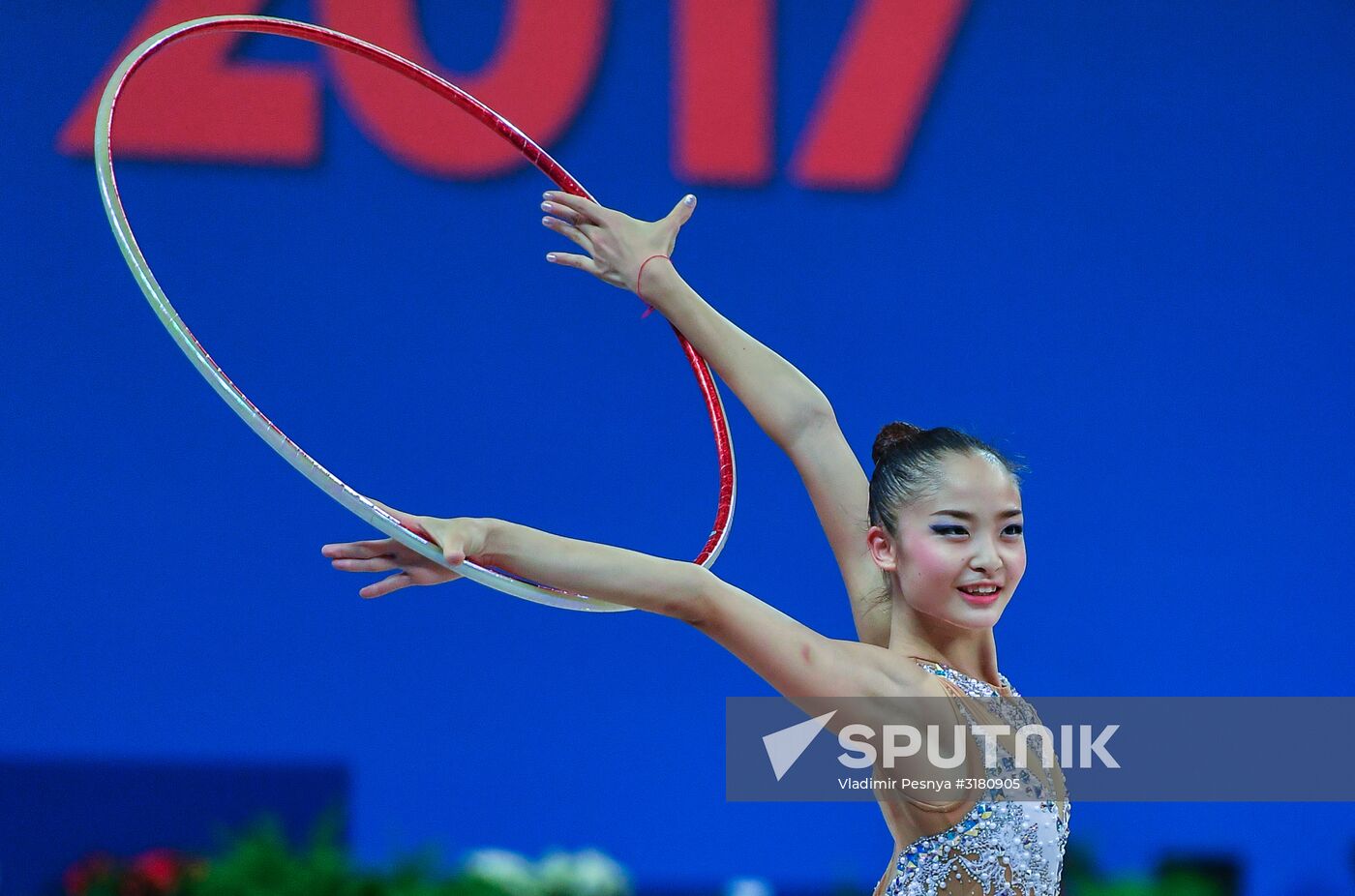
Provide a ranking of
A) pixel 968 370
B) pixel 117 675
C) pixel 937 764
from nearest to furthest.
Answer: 1. pixel 937 764
2. pixel 117 675
3. pixel 968 370

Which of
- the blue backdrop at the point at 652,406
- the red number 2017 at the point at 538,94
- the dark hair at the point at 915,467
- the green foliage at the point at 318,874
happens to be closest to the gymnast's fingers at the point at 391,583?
the dark hair at the point at 915,467

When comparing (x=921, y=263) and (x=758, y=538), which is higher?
(x=921, y=263)

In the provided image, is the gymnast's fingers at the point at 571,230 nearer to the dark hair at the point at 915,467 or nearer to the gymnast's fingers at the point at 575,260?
the gymnast's fingers at the point at 575,260

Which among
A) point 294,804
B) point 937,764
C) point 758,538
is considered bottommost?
point 937,764

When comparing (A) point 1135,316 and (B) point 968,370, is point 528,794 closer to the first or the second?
(B) point 968,370

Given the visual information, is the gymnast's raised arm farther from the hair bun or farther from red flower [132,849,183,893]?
red flower [132,849,183,893]

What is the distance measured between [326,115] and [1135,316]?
2350 millimetres

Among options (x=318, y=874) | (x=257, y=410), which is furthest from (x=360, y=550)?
(x=318, y=874)

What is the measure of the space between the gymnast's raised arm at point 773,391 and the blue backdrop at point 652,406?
1705mm

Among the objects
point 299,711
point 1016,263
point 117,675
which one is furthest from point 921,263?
point 117,675

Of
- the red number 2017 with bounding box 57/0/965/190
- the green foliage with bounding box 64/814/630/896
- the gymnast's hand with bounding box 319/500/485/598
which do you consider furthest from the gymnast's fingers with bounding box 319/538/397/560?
the red number 2017 with bounding box 57/0/965/190

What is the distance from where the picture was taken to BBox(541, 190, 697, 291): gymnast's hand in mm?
2354

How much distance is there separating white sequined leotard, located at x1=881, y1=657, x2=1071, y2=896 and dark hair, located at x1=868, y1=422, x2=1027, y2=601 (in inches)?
8.1

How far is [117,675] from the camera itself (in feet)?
12.9
